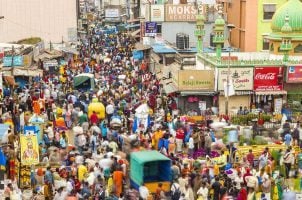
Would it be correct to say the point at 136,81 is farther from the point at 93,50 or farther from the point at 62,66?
the point at 93,50

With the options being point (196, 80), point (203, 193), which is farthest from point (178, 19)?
point (203, 193)

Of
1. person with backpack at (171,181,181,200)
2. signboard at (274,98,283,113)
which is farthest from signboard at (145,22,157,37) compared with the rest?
person with backpack at (171,181,181,200)

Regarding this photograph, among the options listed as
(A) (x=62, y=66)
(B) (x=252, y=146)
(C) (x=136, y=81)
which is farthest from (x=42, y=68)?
(B) (x=252, y=146)

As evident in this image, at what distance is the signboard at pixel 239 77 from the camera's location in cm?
2630

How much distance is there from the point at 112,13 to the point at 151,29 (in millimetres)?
51740

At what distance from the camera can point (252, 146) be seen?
19.3m

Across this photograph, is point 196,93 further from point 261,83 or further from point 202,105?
point 261,83

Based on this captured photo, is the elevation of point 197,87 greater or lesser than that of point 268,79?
lesser

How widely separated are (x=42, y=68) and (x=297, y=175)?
78.5 feet

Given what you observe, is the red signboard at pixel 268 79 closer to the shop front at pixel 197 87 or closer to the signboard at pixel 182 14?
the shop front at pixel 197 87

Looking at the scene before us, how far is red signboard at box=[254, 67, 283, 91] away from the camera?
86.6ft

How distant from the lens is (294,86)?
2667 centimetres

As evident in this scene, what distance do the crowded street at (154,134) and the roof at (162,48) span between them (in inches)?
70.5

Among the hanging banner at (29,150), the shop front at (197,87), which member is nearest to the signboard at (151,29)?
the shop front at (197,87)
